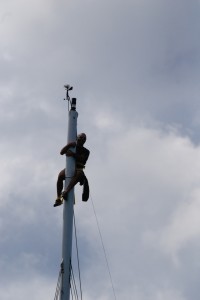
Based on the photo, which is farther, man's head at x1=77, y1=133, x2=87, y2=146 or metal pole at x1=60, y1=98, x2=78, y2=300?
man's head at x1=77, y1=133, x2=87, y2=146

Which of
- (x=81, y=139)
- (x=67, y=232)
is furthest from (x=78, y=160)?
(x=67, y=232)

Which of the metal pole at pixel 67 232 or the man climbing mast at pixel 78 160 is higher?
the man climbing mast at pixel 78 160

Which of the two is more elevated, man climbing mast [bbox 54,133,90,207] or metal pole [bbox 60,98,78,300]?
man climbing mast [bbox 54,133,90,207]

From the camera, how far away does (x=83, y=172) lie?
63.9 feet

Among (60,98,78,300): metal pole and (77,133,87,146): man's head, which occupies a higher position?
(77,133,87,146): man's head

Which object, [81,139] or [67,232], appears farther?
[81,139]

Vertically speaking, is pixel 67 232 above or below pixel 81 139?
below

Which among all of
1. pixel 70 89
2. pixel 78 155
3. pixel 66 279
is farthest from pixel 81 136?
pixel 66 279

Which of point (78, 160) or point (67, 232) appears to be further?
point (78, 160)

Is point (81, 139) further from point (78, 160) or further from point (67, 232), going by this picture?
point (67, 232)

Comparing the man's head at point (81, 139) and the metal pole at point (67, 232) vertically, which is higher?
the man's head at point (81, 139)

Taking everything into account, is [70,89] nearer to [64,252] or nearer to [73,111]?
[73,111]

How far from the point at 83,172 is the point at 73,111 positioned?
7.38 ft

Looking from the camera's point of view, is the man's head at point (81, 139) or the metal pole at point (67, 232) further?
the man's head at point (81, 139)
